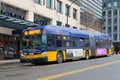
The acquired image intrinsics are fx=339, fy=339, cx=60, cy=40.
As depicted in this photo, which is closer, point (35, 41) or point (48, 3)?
point (35, 41)

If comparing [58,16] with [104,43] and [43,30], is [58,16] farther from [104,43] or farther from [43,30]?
[43,30]

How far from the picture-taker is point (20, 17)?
40719 millimetres

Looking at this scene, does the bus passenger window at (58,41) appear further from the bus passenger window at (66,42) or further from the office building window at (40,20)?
the office building window at (40,20)

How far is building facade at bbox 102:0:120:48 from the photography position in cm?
13425

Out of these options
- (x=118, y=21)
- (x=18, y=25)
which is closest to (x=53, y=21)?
(x=18, y=25)

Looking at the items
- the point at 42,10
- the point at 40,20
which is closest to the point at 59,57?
the point at 40,20

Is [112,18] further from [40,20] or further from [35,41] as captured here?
[35,41]

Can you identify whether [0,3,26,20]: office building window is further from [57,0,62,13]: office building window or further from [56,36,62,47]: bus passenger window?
[57,0,62,13]: office building window

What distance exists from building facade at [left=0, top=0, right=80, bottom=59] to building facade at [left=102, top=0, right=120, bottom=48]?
3199 inches

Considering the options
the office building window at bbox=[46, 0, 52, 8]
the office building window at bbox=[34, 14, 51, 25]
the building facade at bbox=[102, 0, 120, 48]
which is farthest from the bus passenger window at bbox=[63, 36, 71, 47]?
the building facade at bbox=[102, 0, 120, 48]

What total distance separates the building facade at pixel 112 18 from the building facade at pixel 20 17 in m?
81.2

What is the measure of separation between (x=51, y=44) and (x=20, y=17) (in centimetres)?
1447

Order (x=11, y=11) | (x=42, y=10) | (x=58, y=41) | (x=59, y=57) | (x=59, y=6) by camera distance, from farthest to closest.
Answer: (x=59, y=6) → (x=42, y=10) → (x=11, y=11) → (x=59, y=57) → (x=58, y=41)

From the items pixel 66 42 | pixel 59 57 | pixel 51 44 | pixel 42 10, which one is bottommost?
pixel 59 57
